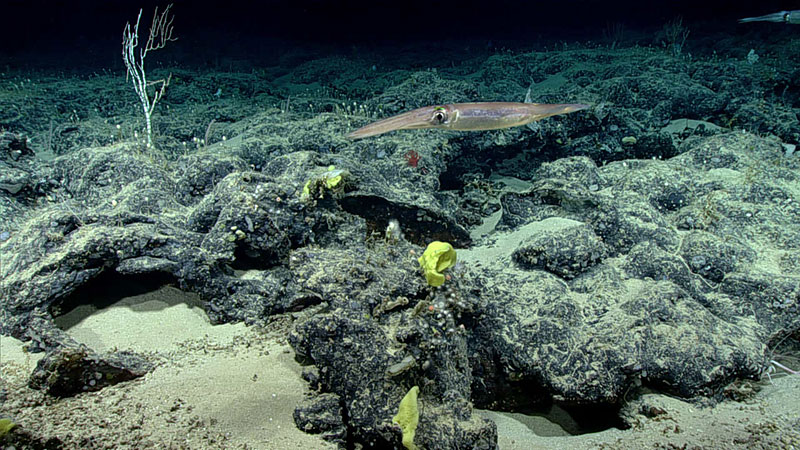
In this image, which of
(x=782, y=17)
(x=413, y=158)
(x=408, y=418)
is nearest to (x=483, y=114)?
(x=408, y=418)

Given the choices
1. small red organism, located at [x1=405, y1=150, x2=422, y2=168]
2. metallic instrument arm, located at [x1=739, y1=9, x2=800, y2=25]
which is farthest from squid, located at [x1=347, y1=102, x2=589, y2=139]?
metallic instrument arm, located at [x1=739, y1=9, x2=800, y2=25]

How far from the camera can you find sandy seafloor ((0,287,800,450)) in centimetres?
208

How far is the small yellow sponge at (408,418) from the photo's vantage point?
2154 millimetres

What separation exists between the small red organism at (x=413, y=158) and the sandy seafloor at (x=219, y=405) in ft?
8.62

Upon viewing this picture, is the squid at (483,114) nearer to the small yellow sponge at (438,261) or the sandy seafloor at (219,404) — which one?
the small yellow sponge at (438,261)

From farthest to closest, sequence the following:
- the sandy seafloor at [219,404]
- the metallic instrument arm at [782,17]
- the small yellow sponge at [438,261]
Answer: the metallic instrument arm at [782,17], the small yellow sponge at [438,261], the sandy seafloor at [219,404]

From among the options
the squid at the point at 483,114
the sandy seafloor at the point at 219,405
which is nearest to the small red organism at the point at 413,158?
the squid at the point at 483,114

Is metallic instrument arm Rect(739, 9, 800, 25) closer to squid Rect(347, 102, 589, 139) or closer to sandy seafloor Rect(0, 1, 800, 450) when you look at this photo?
sandy seafloor Rect(0, 1, 800, 450)

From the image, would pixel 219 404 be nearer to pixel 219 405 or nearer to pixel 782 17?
pixel 219 405

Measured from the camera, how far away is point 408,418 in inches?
85.9

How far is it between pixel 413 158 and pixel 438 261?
8.29 feet

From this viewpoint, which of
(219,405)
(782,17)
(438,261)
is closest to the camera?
(219,405)

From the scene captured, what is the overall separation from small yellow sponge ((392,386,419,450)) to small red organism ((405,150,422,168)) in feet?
10.4

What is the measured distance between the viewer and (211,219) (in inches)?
139
